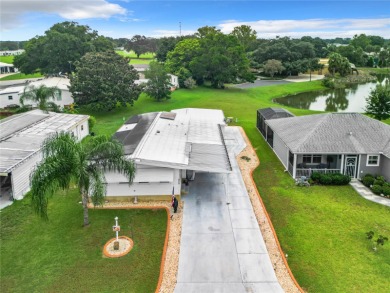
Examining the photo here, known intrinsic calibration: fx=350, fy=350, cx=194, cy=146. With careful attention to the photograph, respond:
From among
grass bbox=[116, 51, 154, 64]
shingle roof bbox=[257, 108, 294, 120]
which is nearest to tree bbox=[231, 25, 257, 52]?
grass bbox=[116, 51, 154, 64]

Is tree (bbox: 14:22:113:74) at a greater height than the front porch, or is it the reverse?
tree (bbox: 14:22:113:74)

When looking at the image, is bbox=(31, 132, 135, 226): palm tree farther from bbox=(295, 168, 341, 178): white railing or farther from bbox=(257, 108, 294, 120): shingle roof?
bbox=(257, 108, 294, 120): shingle roof

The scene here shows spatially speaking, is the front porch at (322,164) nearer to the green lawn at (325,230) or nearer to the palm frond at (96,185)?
the green lawn at (325,230)

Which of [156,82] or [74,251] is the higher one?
[156,82]

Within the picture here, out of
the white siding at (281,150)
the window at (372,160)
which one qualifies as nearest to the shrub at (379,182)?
the window at (372,160)

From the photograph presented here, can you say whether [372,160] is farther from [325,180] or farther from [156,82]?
[156,82]

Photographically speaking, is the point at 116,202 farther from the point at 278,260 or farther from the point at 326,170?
the point at 326,170

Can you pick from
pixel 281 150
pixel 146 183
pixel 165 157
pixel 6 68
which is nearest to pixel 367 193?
pixel 281 150
